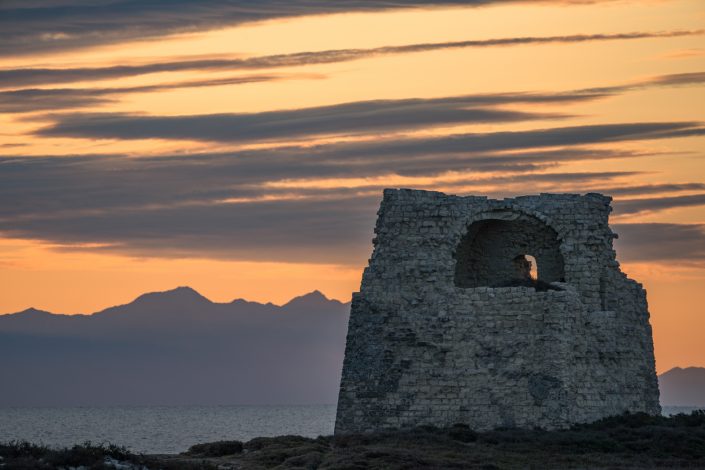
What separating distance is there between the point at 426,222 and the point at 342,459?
9.51m

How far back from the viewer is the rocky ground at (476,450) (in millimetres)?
31406

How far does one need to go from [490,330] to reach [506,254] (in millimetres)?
4620

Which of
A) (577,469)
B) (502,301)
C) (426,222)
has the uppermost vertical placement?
(426,222)

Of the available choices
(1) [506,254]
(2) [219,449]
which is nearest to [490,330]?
(1) [506,254]

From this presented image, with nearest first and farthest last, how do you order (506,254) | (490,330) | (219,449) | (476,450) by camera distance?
(476,450) < (219,449) < (490,330) < (506,254)

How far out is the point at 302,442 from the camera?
119 ft

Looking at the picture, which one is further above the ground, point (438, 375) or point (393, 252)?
point (393, 252)

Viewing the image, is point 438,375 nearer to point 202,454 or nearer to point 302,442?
point 302,442

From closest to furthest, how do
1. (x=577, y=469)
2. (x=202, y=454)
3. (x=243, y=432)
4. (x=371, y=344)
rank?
(x=577, y=469), (x=202, y=454), (x=371, y=344), (x=243, y=432)

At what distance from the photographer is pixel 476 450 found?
3366 centimetres

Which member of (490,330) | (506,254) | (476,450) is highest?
(506,254)

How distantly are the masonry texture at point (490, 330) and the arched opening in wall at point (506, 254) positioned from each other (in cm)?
24

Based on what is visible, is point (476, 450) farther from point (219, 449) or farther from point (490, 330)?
point (219, 449)

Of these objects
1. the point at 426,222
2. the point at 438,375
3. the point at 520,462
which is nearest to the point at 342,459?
the point at 520,462
